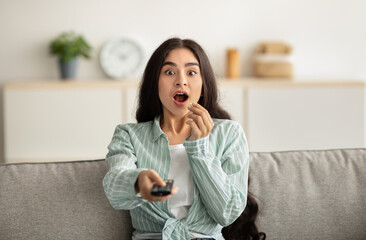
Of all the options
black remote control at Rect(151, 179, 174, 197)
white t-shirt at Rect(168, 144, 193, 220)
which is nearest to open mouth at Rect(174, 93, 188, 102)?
white t-shirt at Rect(168, 144, 193, 220)

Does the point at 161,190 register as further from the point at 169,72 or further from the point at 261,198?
the point at 261,198

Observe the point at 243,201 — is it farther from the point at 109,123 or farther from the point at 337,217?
the point at 109,123

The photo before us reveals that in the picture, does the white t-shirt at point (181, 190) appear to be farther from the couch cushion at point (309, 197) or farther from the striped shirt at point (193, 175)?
the couch cushion at point (309, 197)

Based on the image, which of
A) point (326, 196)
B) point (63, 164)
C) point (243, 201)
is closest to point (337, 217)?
point (326, 196)

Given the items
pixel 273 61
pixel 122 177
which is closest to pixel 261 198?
pixel 122 177

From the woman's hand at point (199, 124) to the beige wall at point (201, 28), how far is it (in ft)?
9.68

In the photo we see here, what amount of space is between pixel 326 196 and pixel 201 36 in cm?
280

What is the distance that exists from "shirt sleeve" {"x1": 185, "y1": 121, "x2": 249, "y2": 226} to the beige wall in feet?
9.67

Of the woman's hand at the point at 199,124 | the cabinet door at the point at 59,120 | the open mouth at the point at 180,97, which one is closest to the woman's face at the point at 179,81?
the open mouth at the point at 180,97

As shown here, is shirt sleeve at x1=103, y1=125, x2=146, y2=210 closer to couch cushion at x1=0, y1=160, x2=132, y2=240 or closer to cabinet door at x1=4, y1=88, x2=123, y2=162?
couch cushion at x1=0, y1=160, x2=132, y2=240

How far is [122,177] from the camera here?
5.94 ft

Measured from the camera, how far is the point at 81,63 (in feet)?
15.9

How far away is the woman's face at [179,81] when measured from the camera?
207 cm

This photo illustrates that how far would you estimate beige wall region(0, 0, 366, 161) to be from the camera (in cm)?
480
